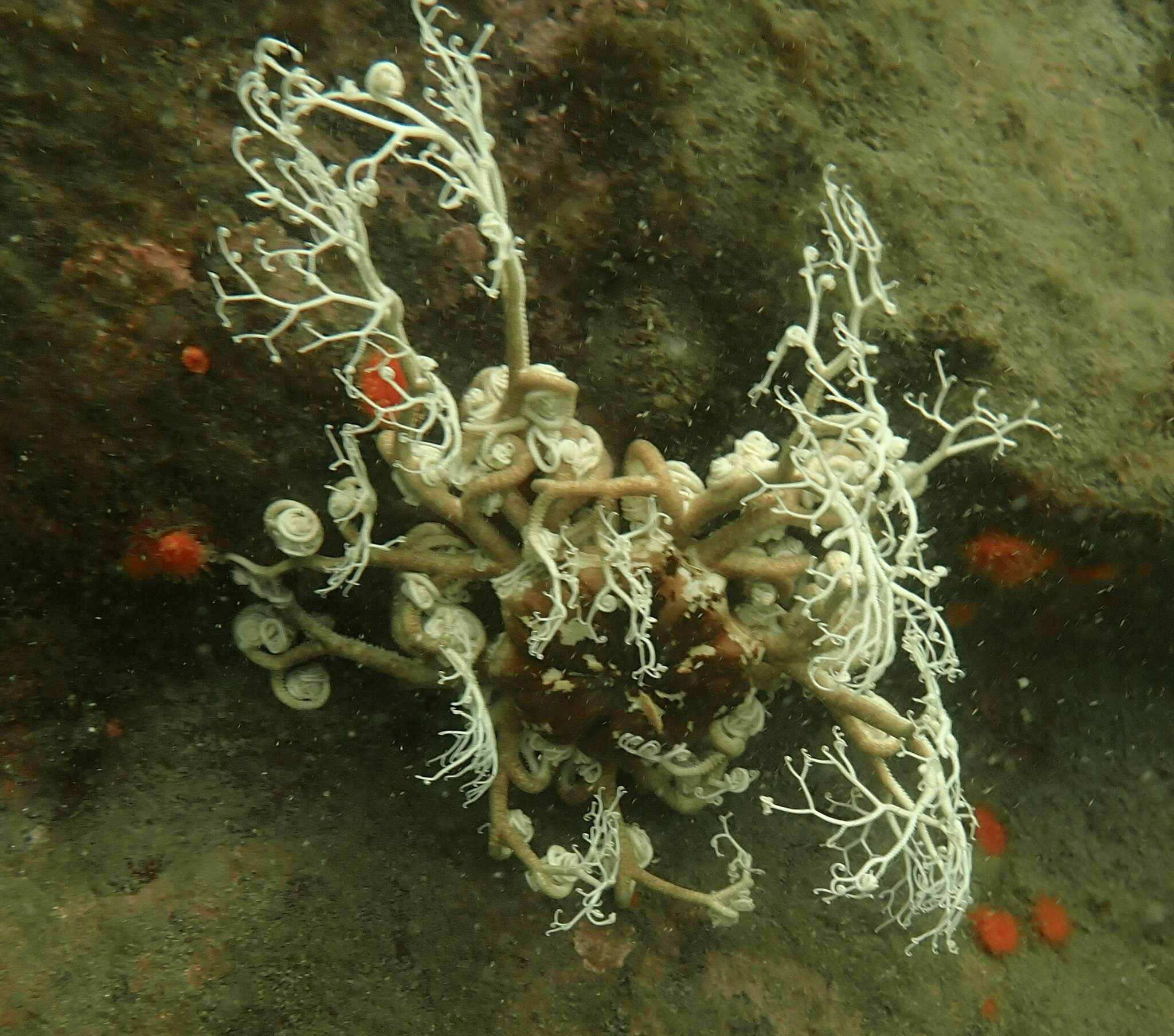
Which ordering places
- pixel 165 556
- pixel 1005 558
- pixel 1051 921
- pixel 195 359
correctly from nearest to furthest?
pixel 195 359
pixel 165 556
pixel 1005 558
pixel 1051 921

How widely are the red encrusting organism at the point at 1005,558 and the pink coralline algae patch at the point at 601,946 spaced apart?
207 cm

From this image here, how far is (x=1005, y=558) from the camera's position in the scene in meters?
3.60

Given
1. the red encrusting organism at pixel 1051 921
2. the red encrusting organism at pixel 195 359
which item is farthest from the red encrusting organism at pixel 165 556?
the red encrusting organism at pixel 1051 921

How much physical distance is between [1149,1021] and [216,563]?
177 inches

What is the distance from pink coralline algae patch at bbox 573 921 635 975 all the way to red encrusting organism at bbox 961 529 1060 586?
81.6 inches

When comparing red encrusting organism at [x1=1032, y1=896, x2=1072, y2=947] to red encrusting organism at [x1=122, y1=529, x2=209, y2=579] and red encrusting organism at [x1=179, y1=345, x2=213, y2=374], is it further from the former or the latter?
red encrusting organism at [x1=179, y1=345, x2=213, y2=374]

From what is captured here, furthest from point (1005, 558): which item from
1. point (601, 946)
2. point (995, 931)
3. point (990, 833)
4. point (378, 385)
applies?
point (378, 385)

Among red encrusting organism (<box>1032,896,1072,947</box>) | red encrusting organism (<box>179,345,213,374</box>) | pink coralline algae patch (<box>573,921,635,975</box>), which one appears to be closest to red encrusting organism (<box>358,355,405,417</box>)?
red encrusting organism (<box>179,345,213,374</box>)

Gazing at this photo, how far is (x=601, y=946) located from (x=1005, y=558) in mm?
2265

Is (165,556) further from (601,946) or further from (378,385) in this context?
(601,946)

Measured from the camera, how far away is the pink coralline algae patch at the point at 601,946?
3.18m

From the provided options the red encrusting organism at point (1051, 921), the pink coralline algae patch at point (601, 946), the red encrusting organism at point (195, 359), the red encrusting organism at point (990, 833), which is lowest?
the pink coralline algae patch at point (601, 946)

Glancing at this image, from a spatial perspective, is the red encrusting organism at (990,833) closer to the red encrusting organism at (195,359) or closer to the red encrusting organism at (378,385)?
the red encrusting organism at (378,385)

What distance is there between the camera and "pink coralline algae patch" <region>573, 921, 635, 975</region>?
3178mm
